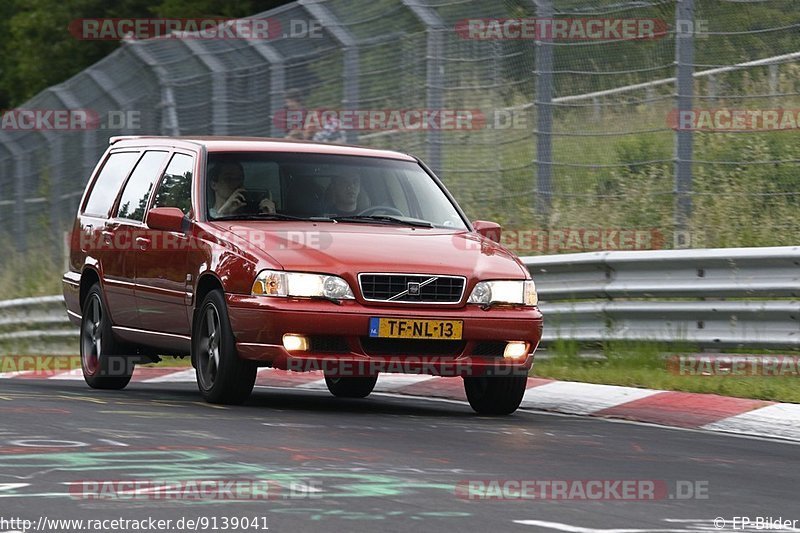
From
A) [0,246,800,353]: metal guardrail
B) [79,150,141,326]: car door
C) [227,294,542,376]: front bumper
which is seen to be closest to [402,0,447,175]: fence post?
[0,246,800,353]: metal guardrail

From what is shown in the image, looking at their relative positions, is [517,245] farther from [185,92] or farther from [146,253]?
[185,92]

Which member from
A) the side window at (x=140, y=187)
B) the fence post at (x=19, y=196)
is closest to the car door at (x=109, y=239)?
the side window at (x=140, y=187)

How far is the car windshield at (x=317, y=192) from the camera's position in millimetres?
11039

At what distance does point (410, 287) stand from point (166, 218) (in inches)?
67.6

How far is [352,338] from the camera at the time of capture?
397 inches

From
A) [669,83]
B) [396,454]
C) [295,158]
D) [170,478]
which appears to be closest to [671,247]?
[669,83]

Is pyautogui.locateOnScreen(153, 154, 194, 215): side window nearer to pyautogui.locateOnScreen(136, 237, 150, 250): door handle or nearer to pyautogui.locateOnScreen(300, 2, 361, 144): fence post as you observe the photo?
pyautogui.locateOnScreen(136, 237, 150, 250): door handle

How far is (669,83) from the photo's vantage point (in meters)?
13.6

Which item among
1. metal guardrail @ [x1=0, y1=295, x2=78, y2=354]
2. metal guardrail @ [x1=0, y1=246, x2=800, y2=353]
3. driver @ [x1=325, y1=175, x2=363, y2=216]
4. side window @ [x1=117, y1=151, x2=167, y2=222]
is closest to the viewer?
driver @ [x1=325, y1=175, x2=363, y2=216]

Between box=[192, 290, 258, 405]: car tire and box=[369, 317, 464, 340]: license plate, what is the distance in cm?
81

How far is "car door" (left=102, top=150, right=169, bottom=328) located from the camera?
11.9m

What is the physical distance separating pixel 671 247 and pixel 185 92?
23.5 ft

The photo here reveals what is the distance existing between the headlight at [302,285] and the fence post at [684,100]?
4.22 metres

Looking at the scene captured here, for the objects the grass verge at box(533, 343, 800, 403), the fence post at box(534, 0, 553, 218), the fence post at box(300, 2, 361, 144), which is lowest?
the grass verge at box(533, 343, 800, 403)
